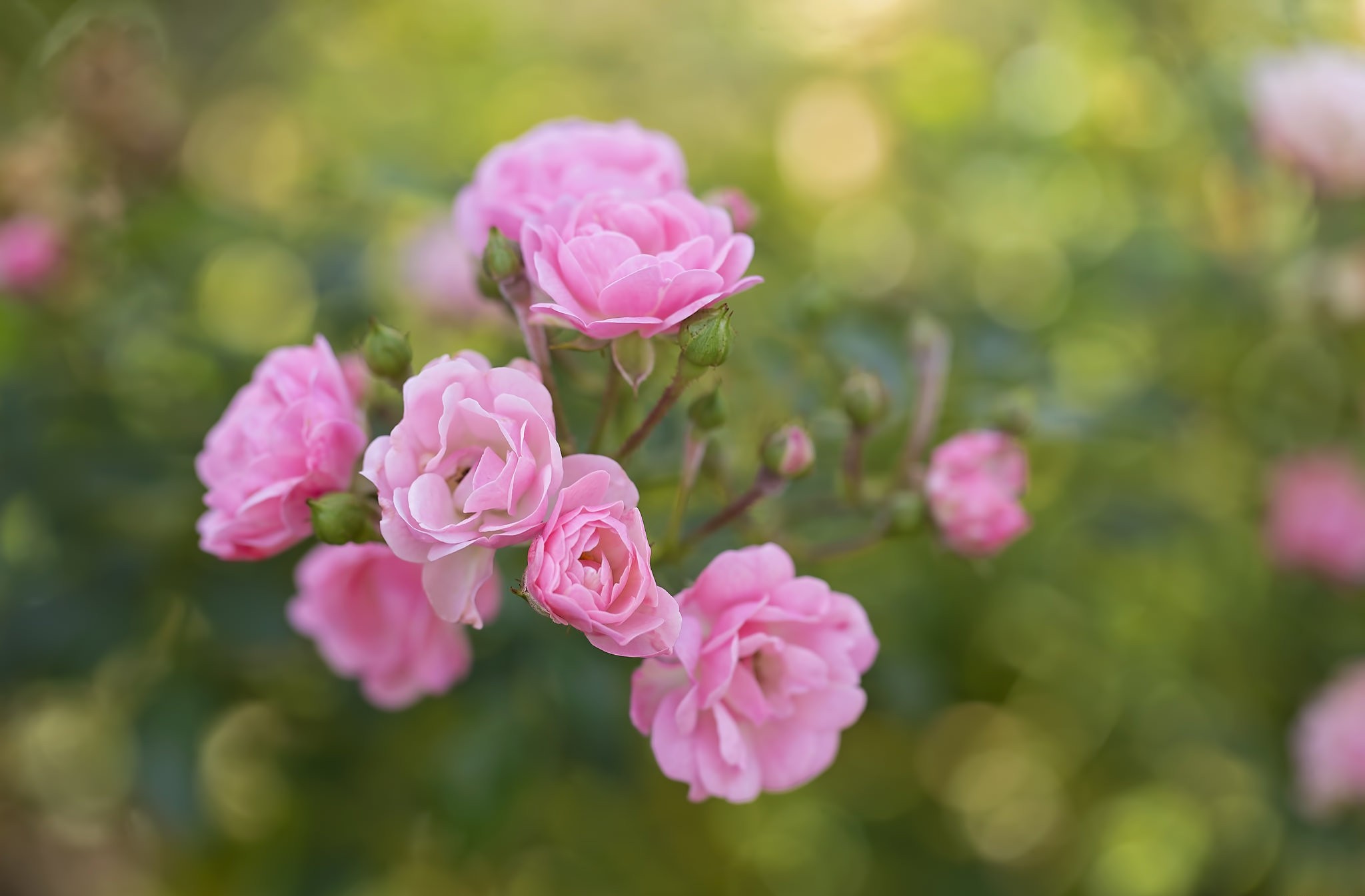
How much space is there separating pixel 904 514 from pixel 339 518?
477 mm

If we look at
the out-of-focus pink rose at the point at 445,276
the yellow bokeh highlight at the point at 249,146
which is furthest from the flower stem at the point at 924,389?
the yellow bokeh highlight at the point at 249,146

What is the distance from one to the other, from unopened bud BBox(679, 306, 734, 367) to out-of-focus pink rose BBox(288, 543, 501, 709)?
280 millimetres

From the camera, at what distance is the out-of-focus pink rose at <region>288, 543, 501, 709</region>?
899 mm

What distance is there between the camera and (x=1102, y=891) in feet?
5.98

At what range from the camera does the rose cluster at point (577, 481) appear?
2.21 ft

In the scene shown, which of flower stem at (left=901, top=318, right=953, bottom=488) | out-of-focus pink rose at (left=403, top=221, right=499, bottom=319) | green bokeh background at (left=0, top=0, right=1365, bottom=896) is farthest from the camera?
out-of-focus pink rose at (left=403, top=221, right=499, bottom=319)

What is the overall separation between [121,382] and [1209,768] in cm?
177

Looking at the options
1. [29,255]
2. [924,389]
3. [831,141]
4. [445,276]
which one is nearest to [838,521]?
[924,389]

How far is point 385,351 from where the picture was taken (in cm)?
81

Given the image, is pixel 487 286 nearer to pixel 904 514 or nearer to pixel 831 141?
pixel 904 514

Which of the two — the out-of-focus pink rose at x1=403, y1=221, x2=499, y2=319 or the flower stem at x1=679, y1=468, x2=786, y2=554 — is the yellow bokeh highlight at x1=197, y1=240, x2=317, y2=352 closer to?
the out-of-focus pink rose at x1=403, y1=221, x2=499, y2=319

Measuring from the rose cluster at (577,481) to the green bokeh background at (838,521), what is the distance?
0.15 m

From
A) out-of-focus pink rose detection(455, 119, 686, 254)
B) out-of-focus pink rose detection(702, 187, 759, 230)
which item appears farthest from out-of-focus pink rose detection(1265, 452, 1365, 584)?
out-of-focus pink rose detection(455, 119, 686, 254)

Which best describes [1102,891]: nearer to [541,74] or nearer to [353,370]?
[353,370]
